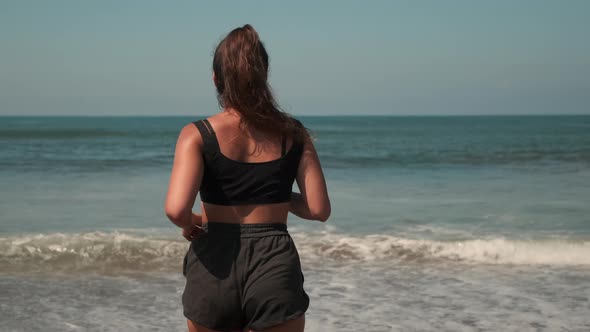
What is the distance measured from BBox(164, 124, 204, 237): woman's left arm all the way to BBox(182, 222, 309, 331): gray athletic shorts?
149 millimetres

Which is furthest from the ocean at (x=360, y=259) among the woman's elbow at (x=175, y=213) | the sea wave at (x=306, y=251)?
the woman's elbow at (x=175, y=213)

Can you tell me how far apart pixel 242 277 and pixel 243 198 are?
0.27 meters

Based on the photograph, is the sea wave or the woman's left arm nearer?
the woman's left arm

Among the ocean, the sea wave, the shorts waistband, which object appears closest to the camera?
the shorts waistband

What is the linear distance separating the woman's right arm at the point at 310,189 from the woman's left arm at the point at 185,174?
36 cm

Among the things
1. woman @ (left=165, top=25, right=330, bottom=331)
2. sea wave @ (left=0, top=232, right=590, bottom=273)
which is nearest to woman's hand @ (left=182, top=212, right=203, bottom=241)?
woman @ (left=165, top=25, right=330, bottom=331)

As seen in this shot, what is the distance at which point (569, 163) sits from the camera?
22625 millimetres

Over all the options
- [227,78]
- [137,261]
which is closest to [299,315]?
[227,78]

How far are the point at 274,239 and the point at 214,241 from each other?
200 millimetres

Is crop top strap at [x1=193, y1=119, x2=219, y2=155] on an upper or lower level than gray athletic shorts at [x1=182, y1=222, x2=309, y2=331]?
upper

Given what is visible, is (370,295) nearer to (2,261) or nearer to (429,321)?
(429,321)

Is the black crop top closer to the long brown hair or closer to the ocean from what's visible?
the long brown hair

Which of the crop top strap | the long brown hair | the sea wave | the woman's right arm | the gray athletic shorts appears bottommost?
the sea wave

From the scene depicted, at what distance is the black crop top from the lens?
2.23 meters
